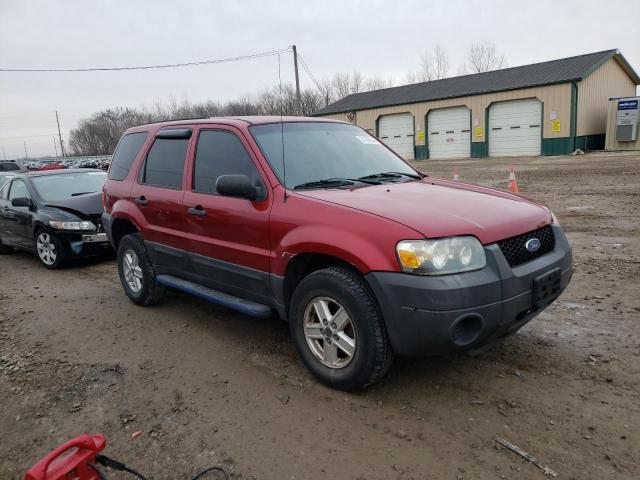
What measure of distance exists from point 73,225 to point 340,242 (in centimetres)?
576

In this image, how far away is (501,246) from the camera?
3.03 m

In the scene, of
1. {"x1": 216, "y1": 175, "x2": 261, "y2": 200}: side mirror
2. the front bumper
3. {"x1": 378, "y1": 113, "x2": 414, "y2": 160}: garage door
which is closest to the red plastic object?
the front bumper

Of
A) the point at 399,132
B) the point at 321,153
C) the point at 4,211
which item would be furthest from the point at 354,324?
the point at 399,132

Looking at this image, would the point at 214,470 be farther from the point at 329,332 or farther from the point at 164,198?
the point at 164,198

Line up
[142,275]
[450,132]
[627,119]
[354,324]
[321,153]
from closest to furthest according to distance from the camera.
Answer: [354,324] < [321,153] < [142,275] < [627,119] < [450,132]

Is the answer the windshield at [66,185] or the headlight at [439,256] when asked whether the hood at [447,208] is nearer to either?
the headlight at [439,256]

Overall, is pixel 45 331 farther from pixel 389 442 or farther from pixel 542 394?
pixel 542 394

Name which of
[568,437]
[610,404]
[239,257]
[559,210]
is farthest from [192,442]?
[559,210]

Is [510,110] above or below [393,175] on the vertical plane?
above

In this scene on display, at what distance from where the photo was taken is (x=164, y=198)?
4664mm

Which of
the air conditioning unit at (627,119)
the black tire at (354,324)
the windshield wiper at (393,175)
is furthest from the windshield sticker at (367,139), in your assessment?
the air conditioning unit at (627,119)

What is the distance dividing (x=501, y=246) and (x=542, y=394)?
3.33 feet

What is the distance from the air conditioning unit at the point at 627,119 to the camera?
25.6m

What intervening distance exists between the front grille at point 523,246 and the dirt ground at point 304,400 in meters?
0.85
